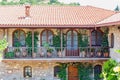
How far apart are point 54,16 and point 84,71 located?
5.18 meters

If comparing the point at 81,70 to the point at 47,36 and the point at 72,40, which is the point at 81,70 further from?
the point at 47,36

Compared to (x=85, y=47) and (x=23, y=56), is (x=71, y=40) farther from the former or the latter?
(x=23, y=56)

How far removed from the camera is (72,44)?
23656 millimetres

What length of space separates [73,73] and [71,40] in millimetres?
2709

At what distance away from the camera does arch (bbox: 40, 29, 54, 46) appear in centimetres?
2375

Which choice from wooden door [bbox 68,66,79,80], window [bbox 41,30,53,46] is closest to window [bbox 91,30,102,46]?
wooden door [bbox 68,66,79,80]

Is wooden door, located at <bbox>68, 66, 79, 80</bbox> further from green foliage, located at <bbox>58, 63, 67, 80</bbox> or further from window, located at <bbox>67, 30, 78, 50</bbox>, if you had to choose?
window, located at <bbox>67, 30, 78, 50</bbox>

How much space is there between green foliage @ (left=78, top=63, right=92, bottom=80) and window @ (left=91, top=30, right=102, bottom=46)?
180cm

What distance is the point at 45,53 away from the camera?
2272 cm

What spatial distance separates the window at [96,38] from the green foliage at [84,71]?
70.8 inches

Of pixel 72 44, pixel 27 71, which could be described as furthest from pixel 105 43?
pixel 27 71

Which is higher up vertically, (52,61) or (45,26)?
(45,26)

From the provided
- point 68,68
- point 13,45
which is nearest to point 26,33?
point 13,45

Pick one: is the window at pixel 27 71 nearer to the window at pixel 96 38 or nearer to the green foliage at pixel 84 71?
the green foliage at pixel 84 71
